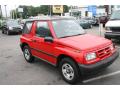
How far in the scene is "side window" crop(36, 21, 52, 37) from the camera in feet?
18.9

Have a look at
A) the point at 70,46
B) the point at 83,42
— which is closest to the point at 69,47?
the point at 70,46

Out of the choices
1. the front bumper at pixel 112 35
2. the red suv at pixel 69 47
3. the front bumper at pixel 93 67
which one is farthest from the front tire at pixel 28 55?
the front bumper at pixel 112 35

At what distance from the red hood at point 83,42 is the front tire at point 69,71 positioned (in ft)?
1.46

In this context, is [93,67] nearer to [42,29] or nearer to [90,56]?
[90,56]

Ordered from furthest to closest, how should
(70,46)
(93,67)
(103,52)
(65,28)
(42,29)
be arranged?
(42,29)
(65,28)
(103,52)
(70,46)
(93,67)

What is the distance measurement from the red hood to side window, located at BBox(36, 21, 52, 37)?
69 centimetres

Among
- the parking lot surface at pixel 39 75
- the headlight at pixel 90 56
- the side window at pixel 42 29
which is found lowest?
the parking lot surface at pixel 39 75

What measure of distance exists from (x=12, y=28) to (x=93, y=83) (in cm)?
1580

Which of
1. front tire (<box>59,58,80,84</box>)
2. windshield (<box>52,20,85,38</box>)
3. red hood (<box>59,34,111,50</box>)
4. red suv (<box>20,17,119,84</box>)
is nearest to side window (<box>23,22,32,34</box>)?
red suv (<box>20,17,119,84</box>)

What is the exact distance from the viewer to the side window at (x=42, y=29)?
576 cm

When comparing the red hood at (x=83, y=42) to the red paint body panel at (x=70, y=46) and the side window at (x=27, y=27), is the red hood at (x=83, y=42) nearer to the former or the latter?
the red paint body panel at (x=70, y=46)

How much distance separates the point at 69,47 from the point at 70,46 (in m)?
0.04

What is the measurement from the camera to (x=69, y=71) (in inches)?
201
